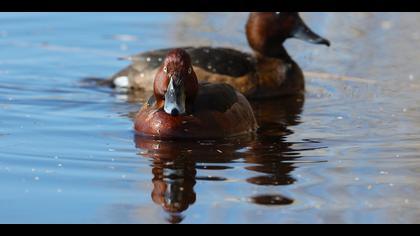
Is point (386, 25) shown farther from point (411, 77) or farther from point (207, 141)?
point (207, 141)

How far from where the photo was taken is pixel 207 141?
937 cm

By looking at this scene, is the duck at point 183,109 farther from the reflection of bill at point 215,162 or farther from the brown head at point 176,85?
the reflection of bill at point 215,162

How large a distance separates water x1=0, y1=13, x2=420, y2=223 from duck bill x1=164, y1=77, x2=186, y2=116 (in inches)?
10.4

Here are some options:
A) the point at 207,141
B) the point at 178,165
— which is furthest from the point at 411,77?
the point at 178,165

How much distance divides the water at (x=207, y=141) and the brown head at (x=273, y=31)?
0.49 metres

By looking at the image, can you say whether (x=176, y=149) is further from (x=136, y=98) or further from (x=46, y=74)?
(x=46, y=74)

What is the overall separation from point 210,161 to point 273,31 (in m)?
4.33

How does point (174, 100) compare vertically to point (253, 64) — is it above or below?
above

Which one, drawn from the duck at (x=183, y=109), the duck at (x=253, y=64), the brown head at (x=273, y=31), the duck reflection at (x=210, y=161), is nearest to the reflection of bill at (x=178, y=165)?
the duck reflection at (x=210, y=161)

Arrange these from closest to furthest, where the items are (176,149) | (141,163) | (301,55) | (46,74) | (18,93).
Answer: (141,163) < (176,149) < (18,93) < (46,74) < (301,55)
